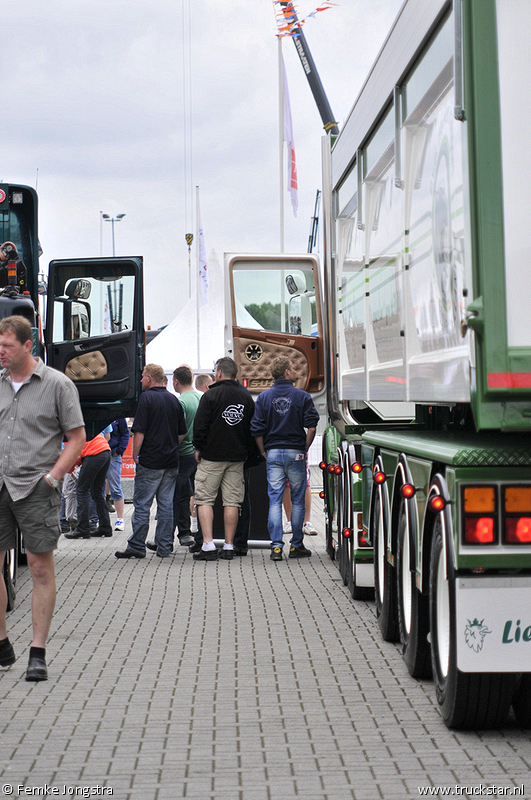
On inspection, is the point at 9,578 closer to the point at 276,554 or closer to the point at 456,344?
the point at 276,554

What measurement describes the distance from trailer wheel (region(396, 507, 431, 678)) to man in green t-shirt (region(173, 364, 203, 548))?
6.18m

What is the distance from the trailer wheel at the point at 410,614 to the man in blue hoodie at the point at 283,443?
4896 millimetres

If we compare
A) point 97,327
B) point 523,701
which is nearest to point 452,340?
point 523,701

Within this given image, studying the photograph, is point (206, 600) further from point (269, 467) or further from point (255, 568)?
point (269, 467)

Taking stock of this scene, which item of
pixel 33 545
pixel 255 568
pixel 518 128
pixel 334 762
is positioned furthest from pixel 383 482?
pixel 255 568

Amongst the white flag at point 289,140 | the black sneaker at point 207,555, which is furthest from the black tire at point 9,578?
the white flag at point 289,140

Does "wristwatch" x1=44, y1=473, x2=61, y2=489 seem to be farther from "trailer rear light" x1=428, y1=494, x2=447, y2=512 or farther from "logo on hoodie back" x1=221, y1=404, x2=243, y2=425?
"logo on hoodie back" x1=221, y1=404, x2=243, y2=425

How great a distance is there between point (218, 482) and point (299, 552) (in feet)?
3.74

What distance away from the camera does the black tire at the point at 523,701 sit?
4879mm

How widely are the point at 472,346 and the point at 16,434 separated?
2942 mm

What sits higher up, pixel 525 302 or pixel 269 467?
pixel 525 302

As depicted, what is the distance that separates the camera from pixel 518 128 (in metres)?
4.06

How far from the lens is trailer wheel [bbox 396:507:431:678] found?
5715mm

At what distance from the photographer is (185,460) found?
1255 centimetres
